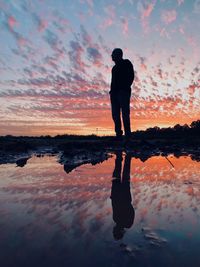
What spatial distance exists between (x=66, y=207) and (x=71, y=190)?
2.96ft

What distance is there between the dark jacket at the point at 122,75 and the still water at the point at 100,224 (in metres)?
3.97

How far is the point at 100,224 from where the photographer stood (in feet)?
7.60

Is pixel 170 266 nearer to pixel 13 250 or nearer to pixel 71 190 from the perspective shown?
pixel 13 250

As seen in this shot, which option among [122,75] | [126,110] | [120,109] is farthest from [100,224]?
[120,109]

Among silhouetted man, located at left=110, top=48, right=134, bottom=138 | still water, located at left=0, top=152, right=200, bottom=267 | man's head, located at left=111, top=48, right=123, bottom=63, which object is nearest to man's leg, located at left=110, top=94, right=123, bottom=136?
silhouetted man, located at left=110, top=48, right=134, bottom=138

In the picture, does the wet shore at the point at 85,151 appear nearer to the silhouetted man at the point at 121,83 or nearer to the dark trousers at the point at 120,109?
the dark trousers at the point at 120,109

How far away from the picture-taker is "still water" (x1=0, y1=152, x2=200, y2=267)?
171cm

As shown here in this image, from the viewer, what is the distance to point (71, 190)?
3.80 metres

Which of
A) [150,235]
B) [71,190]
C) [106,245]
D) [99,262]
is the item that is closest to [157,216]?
[150,235]

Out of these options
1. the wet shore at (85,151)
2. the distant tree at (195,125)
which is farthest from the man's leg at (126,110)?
the distant tree at (195,125)

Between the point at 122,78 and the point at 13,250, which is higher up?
the point at 122,78

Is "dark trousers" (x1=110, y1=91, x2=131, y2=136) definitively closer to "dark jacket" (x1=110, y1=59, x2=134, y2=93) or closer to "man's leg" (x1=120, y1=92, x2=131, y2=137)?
"man's leg" (x1=120, y1=92, x2=131, y2=137)

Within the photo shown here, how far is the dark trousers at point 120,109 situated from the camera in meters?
7.74

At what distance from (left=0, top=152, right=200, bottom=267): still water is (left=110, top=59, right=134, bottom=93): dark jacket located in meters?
3.97
